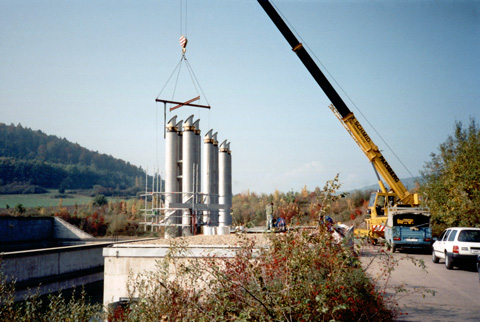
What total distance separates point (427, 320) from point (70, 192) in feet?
340

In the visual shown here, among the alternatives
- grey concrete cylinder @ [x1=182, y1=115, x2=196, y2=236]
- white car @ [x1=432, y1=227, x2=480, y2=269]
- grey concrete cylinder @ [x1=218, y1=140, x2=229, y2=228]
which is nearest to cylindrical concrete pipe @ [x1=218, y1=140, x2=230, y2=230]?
grey concrete cylinder @ [x1=218, y1=140, x2=229, y2=228]

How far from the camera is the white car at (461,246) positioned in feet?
52.3

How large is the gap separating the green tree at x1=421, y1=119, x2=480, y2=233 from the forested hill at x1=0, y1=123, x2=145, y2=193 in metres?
65.8

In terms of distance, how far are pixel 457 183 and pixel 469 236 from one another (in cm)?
799

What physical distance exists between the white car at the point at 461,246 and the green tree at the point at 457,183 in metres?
5.69

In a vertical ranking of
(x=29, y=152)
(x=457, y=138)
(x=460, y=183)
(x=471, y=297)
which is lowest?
(x=471, y=297)

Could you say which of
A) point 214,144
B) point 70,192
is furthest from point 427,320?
point 70,192

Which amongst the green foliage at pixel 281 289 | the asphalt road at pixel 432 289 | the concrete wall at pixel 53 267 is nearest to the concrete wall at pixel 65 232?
the concrete wall at pixel 53 267

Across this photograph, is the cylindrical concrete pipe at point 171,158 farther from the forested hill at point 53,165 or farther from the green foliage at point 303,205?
the forested hill at point 53,165

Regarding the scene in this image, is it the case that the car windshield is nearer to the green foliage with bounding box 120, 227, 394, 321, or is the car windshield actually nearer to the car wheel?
the car wheel

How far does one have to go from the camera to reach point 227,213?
28188 millimetres

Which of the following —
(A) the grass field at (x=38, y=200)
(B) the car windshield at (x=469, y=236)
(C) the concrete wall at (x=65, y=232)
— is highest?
(A) the grass field at (x=38, y=200)

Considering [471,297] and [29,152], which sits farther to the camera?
[29,152]

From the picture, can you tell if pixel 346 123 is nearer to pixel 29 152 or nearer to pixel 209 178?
pixel 209 178
